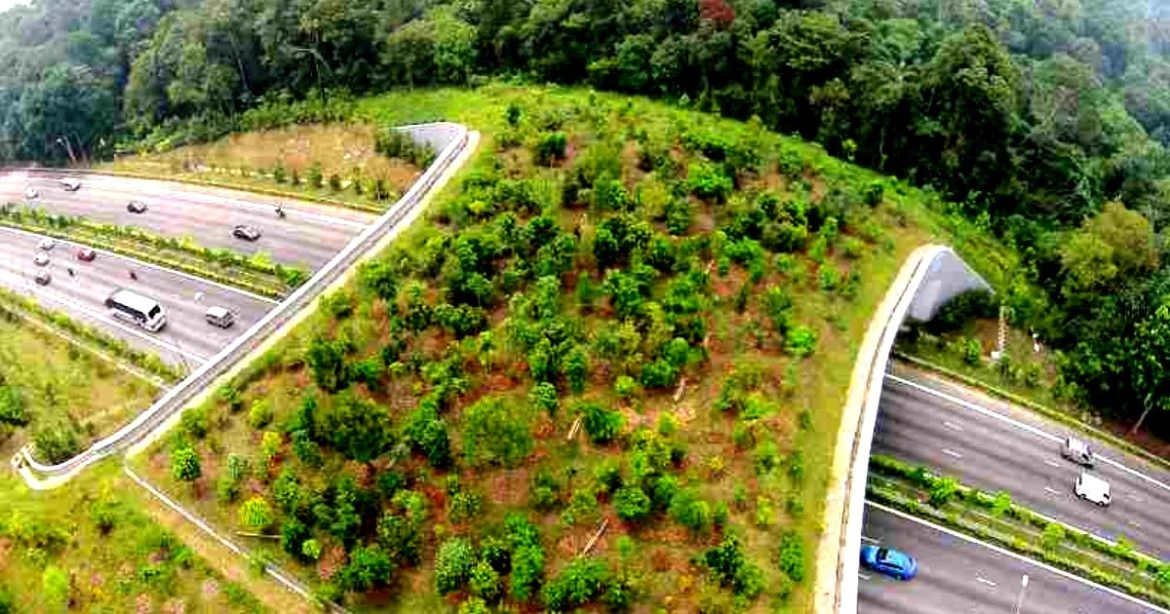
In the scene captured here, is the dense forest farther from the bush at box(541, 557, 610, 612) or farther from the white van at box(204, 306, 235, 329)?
the bush at box(541, 557, 610, 612)

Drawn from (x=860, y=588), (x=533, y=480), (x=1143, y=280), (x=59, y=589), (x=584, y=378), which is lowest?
(x=59, y=589)

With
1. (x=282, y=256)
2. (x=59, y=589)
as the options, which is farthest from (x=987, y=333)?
(x=59, y=589)

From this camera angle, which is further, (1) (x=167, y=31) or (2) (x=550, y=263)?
(1) (x=167, y=31)

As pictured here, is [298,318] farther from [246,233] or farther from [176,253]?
[176,253]

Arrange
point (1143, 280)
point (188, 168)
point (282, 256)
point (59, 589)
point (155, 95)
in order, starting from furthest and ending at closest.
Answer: point (155, 95) → point (188, 168) → point (282, 256) → point (1143, 280) → point (59, 589)

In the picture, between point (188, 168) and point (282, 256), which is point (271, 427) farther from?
point (188, 168)

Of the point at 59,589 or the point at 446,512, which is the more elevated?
the point at 446,512

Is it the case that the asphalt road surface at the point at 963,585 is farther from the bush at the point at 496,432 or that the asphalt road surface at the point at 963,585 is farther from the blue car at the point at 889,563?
the bush at the point at 496,432
